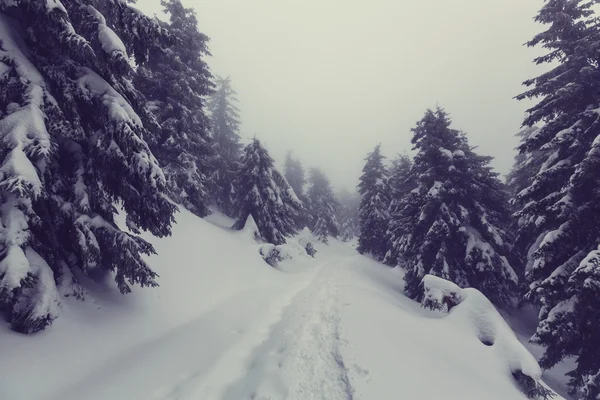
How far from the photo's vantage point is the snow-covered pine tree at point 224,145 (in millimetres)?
30969

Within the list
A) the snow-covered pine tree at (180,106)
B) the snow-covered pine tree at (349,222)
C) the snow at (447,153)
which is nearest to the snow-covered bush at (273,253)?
the snow-covered pine tree at (180,106)

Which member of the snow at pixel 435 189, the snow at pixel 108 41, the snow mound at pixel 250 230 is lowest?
the snow mound at pixel 250 230

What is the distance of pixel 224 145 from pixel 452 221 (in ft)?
87.2

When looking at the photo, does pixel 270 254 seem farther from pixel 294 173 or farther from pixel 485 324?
pixel 294 173

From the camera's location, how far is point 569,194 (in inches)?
400

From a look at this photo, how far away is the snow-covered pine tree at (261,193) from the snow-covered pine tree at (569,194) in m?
16.4

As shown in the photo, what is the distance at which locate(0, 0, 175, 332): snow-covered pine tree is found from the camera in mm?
5367

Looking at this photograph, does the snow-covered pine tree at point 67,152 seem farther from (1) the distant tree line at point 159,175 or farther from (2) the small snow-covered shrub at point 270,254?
(2) the small snow-covered shrub at point 270,254

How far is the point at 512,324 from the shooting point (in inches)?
664

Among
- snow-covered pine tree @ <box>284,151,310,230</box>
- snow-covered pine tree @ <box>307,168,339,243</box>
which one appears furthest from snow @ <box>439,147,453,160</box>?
snow-covered pine tree @ <box>284,151,310,230</box>

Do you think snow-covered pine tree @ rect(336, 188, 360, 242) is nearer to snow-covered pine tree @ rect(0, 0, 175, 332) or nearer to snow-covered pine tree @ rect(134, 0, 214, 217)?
snow-covered pine tree @ rect(134, 0, 214, 217)

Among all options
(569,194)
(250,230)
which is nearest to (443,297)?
(569,194)

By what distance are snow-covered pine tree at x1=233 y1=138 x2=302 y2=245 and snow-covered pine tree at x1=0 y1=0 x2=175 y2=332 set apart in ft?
50.0

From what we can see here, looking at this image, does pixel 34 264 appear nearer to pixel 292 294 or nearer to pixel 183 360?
pixel 183 360
